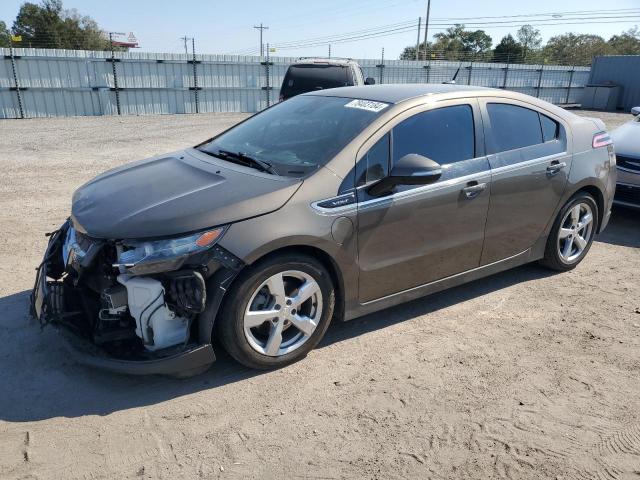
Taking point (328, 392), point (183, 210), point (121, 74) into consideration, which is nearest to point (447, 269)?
point (328, 392)

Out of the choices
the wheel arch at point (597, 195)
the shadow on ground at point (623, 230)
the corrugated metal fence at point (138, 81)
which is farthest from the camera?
the corrugated metal fence at point (138, 81)

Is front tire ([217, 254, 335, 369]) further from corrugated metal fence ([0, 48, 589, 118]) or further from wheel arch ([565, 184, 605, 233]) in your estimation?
corrugated metal fence ([0, 48, 589, 118])

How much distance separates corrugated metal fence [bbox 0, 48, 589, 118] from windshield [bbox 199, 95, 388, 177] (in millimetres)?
15963

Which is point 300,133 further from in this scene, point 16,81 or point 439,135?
point 16,81

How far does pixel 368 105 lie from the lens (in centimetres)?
391

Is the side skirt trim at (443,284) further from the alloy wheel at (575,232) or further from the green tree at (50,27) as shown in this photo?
A: the green tree at (50,27)

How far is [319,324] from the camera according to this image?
350 cm

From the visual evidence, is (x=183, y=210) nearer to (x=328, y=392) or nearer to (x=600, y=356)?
(x=328, y=392)

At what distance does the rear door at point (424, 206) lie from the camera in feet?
11.7

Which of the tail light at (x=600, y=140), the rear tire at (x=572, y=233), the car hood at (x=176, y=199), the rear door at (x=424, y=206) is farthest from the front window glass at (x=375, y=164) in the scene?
the tail light at (x=600, y=140)

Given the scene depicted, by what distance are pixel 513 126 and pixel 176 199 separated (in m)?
2.92

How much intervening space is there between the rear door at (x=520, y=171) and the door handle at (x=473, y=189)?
13 cm

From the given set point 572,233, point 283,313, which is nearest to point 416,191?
point 283,313

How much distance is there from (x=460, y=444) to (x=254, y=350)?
1326 mm
